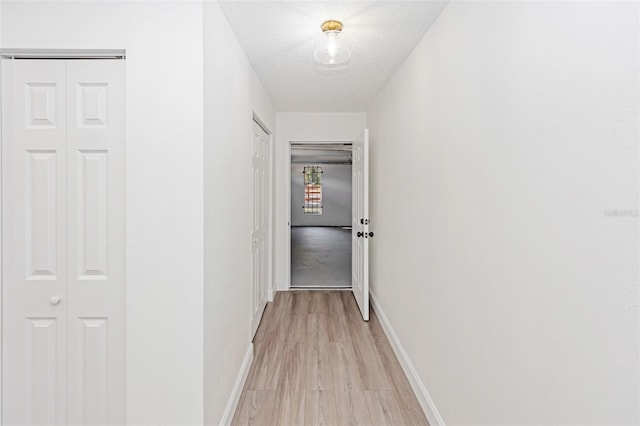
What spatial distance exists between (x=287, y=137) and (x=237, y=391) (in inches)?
125

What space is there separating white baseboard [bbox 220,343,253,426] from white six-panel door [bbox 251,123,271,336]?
0.50 metres

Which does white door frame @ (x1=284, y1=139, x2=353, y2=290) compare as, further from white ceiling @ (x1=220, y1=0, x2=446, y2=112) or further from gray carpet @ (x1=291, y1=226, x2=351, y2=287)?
white ceiling @ (x1=220, y1=0, x2=446, y2=112)

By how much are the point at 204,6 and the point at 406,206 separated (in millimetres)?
1843

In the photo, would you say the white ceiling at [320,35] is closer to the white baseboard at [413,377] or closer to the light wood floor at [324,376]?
the white baseboard at [413,377]

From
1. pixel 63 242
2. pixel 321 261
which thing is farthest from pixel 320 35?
pixel 321 261

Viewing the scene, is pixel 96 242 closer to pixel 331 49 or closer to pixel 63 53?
pixel 63 53

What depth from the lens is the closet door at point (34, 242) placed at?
5.28 ft

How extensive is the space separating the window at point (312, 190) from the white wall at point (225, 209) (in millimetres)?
10234

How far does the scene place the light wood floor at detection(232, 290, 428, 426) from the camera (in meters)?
2.07

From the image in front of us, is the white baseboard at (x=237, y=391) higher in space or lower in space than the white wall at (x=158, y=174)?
lower

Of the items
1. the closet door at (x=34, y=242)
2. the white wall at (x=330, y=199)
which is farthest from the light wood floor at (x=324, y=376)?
the white wall at (x=330, y=199)

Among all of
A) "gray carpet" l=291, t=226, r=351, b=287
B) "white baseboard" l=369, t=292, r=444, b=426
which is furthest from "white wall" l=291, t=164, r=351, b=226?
"white baseboard" l=369, t=292, r=444, b=426

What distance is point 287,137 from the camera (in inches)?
176

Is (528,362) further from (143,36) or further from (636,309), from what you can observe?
(143,36)
